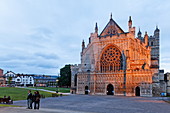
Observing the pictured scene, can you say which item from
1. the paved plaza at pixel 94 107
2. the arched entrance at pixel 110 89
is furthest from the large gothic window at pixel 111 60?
the paved plaza at pixel 94 107

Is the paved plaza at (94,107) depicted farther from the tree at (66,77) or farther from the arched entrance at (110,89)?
the tree at (66,77)

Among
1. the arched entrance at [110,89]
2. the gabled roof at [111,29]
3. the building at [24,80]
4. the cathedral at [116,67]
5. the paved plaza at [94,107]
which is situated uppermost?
the gabled roof at [111,29]

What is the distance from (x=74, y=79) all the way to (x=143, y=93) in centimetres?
2655

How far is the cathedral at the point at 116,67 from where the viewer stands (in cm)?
4334

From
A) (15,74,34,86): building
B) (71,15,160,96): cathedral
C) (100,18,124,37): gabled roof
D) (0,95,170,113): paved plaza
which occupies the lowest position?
(15,74,34,86): building

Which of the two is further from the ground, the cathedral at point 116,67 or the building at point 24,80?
the cathedral at point 116,67

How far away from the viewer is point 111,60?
49.6m

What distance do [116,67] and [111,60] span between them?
270 centimetres

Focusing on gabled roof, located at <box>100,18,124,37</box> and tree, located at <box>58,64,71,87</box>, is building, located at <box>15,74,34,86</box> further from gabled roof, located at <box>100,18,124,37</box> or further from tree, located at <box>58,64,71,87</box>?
gabled roof, located at <box>100,18,124,37</box>

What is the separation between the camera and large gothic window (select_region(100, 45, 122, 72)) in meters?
48.5

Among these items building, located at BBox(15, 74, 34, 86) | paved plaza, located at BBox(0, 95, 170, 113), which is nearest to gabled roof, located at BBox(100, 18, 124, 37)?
paved plaza, located at BBox(0, 95, 170, 113)

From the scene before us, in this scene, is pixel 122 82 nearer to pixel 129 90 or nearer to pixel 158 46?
pixel 129 90

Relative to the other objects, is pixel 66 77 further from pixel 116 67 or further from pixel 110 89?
pixel 116 67

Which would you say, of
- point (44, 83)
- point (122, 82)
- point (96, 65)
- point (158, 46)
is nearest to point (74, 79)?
point (96, 65)
